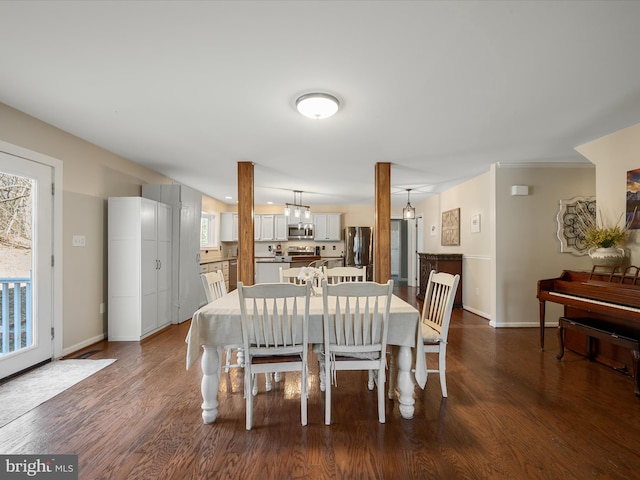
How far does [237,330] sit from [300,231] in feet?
20.3

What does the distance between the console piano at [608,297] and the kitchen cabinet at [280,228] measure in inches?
235

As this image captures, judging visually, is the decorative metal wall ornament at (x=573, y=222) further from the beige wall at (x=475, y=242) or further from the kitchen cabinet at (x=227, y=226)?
the kitchen cabinet at (x=227, y=226)

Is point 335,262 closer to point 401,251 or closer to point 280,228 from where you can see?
point 280,228

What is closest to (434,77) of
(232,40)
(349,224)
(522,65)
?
(522,65)

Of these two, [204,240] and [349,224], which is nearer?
[204,240]

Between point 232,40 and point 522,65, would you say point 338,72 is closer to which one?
point 232,40

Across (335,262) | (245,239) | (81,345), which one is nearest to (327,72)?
(245,239)

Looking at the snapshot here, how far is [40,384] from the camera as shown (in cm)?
256

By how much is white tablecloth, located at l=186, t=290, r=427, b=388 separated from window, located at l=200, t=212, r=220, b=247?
18.0ft

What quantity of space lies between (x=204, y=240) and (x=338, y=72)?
241 inches

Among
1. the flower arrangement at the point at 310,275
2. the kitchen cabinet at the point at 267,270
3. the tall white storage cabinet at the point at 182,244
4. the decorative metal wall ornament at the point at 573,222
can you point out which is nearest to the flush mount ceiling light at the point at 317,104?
the flower arrangement at the point at 310,275

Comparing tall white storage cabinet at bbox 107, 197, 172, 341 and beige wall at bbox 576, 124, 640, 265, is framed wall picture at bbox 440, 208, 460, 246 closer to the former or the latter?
beige wall at bbox 576, 124, 640, 265

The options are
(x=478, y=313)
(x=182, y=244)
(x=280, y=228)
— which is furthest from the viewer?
(x=280, y=228)

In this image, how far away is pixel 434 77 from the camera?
2.12 m
